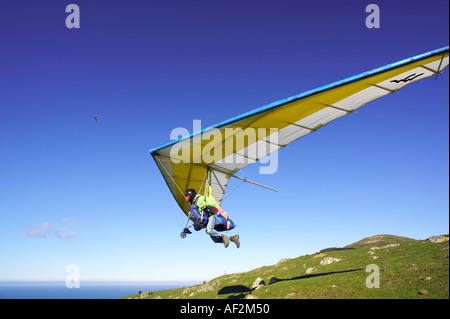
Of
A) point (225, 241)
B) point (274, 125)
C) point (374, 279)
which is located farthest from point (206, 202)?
point (374, 279)

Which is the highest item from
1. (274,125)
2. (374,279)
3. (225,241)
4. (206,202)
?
(274,125)

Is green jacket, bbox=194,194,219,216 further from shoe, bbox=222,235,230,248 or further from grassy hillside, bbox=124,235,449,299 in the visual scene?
grassy hillside, bbox=124,235,449,299

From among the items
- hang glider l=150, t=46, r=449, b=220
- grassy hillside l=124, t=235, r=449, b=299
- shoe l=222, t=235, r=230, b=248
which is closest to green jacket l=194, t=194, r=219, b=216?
shoe l=222, t=235, r=230, b=248

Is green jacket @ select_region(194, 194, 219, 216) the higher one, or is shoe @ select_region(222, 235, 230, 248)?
green jacket @ select_region(194, 194, 219, 216)

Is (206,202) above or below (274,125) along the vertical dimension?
below

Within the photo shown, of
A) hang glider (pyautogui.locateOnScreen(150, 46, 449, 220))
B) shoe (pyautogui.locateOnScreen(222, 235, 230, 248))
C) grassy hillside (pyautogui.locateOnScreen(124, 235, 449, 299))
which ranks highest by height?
hang glider (pyautogui.locateOnScreen(150, 46, 449, 220))

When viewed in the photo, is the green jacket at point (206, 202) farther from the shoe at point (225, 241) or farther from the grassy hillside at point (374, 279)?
the grassy hillside at point (374, 279)

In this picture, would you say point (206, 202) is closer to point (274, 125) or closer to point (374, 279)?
point (274, 125)

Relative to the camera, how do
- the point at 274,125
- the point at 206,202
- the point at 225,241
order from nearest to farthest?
the point at 225,241 < the point at 274,125 < the point at 206,202
